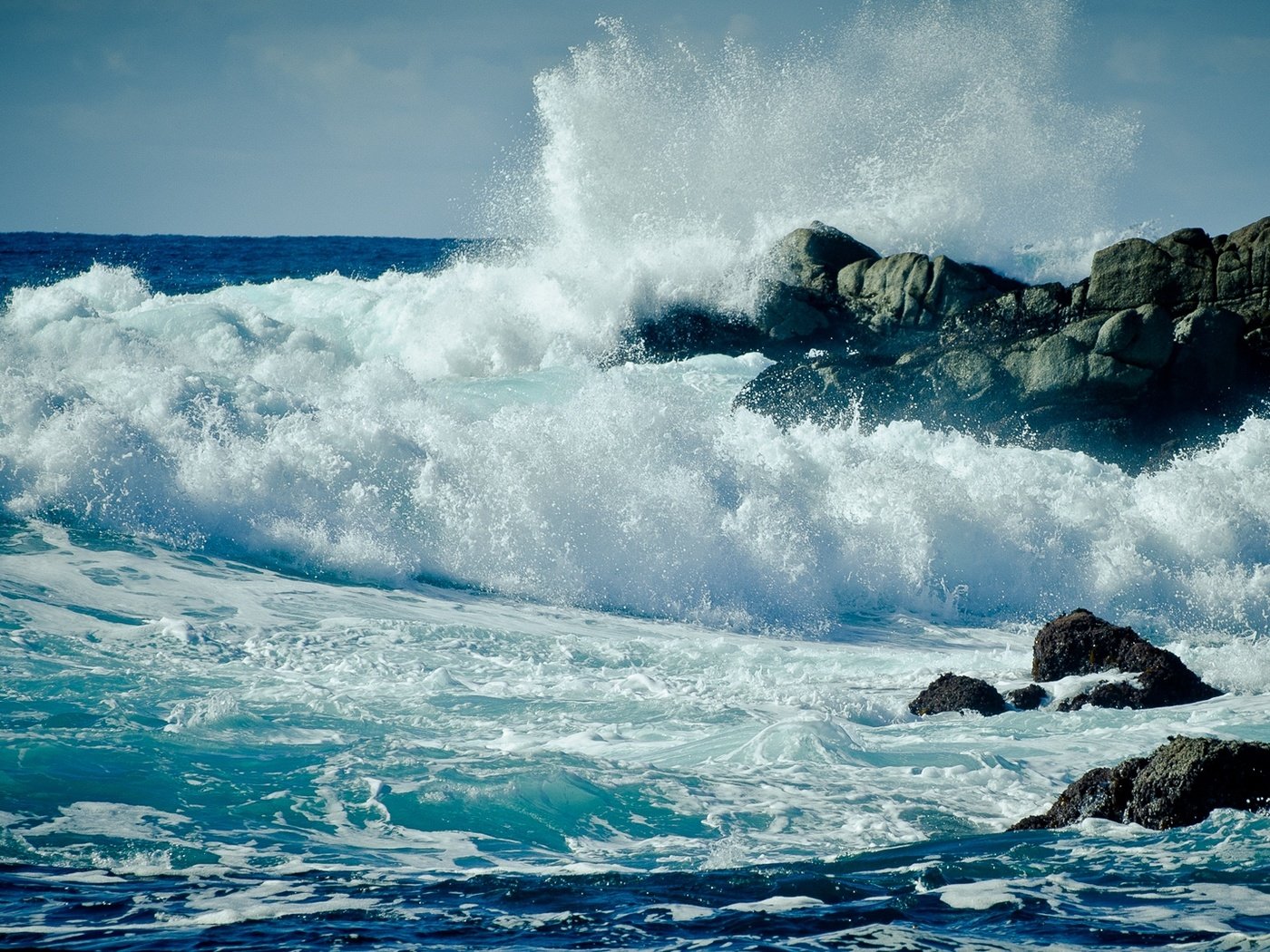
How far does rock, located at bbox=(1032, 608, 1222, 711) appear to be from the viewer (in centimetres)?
766

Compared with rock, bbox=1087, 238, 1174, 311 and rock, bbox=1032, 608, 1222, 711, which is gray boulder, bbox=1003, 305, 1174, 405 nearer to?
rock, bbox=1087, 238, 1174, 311

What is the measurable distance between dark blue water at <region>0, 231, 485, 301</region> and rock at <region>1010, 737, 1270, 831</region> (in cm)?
1838

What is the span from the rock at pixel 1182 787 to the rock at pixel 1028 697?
2551mm

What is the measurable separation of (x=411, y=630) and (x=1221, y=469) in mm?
10301

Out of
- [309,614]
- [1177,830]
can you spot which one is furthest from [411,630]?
[1177,830]

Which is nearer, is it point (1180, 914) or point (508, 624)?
point (1180, 914)

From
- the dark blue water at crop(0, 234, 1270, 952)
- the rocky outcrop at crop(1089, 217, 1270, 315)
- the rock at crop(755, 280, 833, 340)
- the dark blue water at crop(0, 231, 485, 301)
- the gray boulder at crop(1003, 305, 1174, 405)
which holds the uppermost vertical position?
the dark blue water at crop(0, 231, 485, 301)

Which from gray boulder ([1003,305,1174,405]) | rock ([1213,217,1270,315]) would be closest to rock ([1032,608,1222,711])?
gray boulder ([1003,305,1174,405])

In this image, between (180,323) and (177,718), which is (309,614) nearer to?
(177,718)

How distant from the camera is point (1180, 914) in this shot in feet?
13.4

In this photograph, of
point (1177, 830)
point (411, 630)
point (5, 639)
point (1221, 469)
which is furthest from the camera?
point (1221, 469)

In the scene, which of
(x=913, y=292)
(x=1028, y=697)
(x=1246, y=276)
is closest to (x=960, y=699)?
(x=1028, y=697)

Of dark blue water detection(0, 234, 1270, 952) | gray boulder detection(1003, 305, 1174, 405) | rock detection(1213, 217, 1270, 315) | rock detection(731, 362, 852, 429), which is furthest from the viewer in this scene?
rock detection(1213, 217, 1270, 315)

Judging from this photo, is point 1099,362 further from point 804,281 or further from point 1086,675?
point 1086,675
